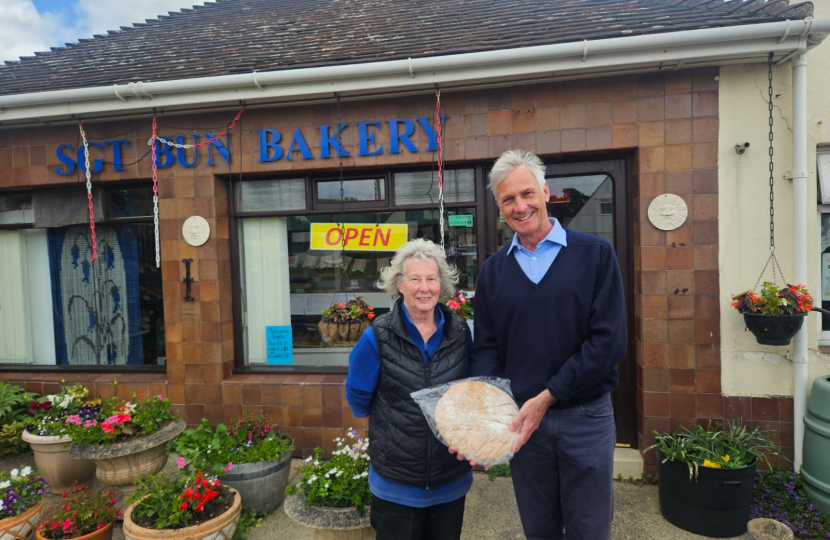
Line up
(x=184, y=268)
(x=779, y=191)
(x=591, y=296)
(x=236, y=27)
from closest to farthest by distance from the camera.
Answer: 1. (x=591, y=296)
2. (x=779, y=191)
3. (x=184, y=268)
4. (x=236, y=27)

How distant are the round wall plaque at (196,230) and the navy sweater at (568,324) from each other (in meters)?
3.44

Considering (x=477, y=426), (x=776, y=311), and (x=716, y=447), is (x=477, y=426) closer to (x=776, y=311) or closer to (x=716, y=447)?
(x=716, y=447)

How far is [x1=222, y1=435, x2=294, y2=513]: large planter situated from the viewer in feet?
11.2

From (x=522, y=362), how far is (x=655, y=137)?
2.79 meters

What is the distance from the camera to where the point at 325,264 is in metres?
4.74

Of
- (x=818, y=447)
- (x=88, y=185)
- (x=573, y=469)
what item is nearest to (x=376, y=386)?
(x=573, y=469)

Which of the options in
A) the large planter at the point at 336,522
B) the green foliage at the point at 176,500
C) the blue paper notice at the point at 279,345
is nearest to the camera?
the large planter at the point at 336,522

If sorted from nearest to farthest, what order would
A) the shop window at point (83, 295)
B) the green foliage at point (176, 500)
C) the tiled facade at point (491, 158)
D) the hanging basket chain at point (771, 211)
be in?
the green foliage at point (176, 500), the hanging basket chain at point (771, 211), the tiled facade at point (491, 158), the shop window at point (83, 295)

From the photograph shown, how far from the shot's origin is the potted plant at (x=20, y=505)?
3.02 metres

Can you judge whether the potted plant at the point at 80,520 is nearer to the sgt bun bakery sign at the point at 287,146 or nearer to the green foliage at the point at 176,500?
the green foliage at the point at 176,500

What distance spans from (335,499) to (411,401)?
1168 millimetres

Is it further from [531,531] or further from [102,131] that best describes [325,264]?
[531,531]

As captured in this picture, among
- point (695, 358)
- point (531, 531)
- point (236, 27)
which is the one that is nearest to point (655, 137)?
point (695, 358)

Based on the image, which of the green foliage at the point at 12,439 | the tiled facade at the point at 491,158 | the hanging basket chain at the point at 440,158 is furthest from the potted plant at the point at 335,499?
the green foliage at the point at 12,439
